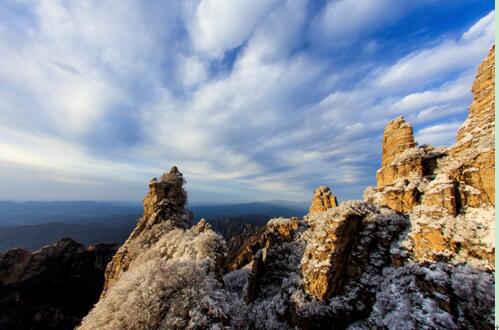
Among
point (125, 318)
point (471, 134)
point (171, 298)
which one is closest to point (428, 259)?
point (471, 134)

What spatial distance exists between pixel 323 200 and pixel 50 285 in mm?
86249

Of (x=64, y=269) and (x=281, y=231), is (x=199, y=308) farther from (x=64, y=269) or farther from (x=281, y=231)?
(x=64, y=269)

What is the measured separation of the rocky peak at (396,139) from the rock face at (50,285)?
8521 cm

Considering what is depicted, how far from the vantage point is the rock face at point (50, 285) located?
56.1 metres

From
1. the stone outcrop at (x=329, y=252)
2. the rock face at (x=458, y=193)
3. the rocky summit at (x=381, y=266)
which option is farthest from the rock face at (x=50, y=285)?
the rock face at (x=458, y=193)

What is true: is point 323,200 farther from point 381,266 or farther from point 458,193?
point 458,193

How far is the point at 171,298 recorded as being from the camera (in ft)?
59.9

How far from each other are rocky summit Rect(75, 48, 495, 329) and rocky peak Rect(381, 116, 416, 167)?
0.33 m

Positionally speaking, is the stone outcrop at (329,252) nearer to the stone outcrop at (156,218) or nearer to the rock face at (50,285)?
the stone outcrop at (156,218)

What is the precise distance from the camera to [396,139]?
40.5 meters

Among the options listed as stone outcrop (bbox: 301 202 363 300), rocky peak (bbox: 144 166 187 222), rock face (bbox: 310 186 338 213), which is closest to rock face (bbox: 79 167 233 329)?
stone outcrop (bbox: 301 202 363 300)

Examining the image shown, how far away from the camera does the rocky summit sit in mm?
18203

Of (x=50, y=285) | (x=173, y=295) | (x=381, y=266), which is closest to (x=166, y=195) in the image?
(x=173, y=295)

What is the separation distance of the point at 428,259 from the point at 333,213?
1070cm
